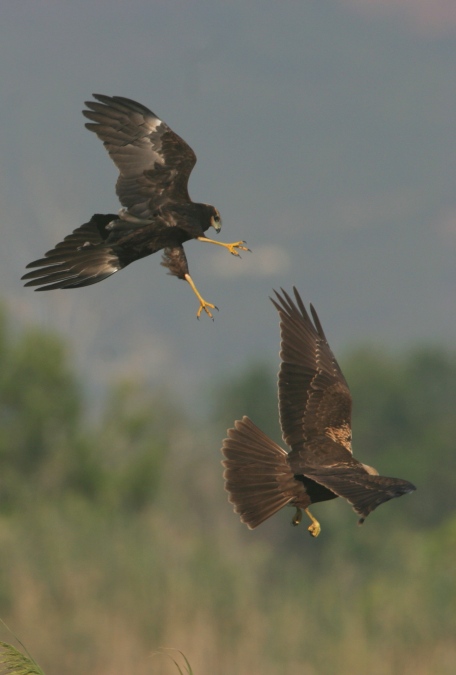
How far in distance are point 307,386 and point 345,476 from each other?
182 centimetres

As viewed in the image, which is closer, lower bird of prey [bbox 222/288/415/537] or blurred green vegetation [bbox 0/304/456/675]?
lower bird of prey [bbox 222/288/415/537]

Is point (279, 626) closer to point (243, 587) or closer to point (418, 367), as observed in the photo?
point (243, 587)

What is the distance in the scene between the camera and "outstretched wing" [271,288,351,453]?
30.9 feet

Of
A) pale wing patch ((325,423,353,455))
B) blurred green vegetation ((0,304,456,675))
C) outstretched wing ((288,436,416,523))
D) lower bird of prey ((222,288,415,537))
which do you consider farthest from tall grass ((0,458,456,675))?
outstretched wing ((288,436,416,523))

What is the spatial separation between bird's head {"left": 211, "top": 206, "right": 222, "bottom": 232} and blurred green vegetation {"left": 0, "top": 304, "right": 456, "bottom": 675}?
1414 cm

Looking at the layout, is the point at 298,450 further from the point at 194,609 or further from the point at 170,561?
the point at 170,561

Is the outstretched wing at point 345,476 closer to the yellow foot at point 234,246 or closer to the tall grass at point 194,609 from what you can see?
the yellow foot at point 234,246

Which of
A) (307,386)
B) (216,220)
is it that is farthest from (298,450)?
(216,220)

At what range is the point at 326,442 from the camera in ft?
30.4

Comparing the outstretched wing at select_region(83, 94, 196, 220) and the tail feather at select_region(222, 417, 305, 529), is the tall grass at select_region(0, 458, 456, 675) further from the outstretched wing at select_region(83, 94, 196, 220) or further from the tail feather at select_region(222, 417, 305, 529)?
the outstretched wing at select_region(83, 94, 196, 220)

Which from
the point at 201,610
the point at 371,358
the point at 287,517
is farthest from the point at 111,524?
the point at 371,358

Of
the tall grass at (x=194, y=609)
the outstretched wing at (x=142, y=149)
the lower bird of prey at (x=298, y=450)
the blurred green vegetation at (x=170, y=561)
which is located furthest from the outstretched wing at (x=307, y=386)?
the tall grass at (x=194, y=609)

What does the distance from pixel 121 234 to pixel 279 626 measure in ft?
79.0

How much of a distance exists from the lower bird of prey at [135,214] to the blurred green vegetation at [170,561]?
1413 cm
